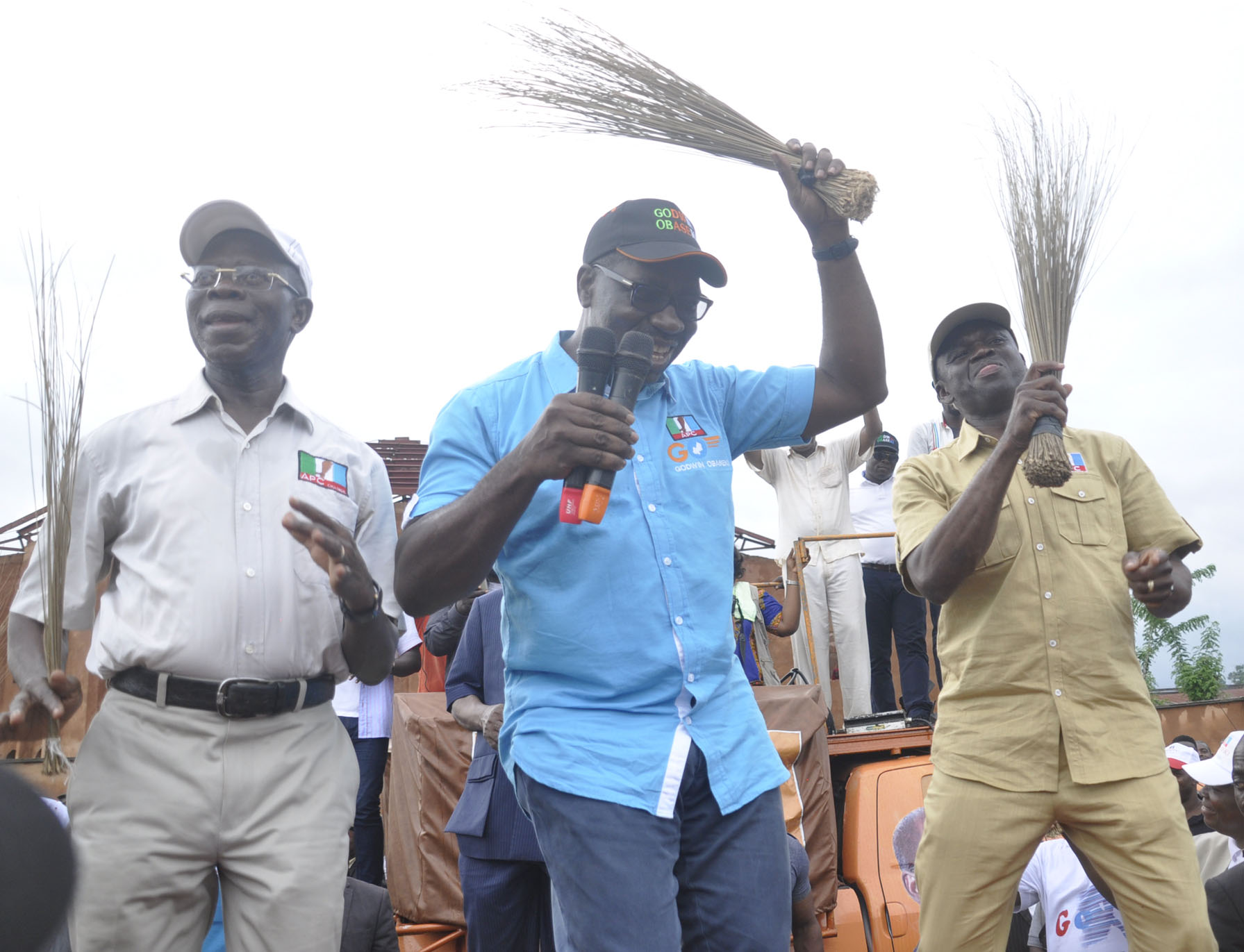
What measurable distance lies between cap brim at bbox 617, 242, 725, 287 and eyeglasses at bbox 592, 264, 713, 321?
5 cm

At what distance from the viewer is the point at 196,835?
8.48ft

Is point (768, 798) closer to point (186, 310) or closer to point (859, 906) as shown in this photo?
point (186, 310)

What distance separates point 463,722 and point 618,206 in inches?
112

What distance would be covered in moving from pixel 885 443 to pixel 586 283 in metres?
5.69

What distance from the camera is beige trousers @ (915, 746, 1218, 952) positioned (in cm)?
306

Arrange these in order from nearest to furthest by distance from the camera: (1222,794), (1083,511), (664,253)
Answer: (664,253) < (1083,511) < (1222,794)

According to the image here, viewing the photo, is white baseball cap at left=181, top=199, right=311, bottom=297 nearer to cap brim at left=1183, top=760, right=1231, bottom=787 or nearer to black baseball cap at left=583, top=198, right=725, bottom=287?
black baseball cap at left=583, top=198, right=725, bottom=287

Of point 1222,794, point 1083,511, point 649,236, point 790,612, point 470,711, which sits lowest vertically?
point 1222,794

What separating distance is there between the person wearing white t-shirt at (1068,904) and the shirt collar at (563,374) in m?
2.78

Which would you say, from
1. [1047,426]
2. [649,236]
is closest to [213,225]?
[649,236]

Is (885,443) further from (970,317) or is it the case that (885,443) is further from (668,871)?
(668,871)

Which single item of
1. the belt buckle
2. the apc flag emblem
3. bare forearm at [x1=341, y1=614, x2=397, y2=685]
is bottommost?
the belt buckle

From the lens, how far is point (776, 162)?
102 inches

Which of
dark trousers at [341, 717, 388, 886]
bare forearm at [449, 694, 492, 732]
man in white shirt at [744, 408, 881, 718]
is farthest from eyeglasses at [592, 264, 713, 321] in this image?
man in white shirt at [744, 408, 881, 718]
